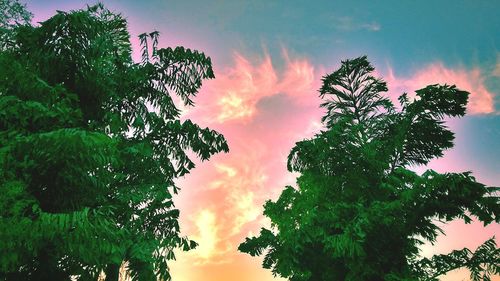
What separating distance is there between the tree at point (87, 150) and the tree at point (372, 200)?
2.83 meters

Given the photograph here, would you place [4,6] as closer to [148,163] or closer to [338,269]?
[148,163]

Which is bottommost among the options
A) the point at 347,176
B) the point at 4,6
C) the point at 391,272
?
A: the point at 391,272

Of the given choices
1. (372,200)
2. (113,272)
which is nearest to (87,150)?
(113,272)

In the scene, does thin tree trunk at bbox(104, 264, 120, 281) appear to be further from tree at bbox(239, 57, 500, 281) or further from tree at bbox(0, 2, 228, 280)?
tree at bbox(239, 57, 500, 281)

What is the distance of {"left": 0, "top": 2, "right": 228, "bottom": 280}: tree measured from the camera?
5.68m

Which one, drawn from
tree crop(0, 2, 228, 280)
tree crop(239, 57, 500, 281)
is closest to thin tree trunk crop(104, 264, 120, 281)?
tree crop(0, 2, 228, 280)

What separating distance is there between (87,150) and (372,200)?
719 cm

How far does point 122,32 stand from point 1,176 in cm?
799

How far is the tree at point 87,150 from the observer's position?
5.68 metres

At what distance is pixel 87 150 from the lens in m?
5.96

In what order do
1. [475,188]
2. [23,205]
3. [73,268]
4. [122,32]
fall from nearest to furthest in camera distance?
[23,205] < [73,268] < [475,188] < [122,32]

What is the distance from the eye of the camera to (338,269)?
990 cm

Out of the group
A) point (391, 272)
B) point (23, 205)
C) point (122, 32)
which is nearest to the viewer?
point (23, 205)

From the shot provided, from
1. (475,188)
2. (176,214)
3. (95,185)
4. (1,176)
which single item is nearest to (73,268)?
(95,185)
